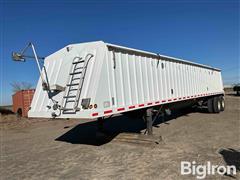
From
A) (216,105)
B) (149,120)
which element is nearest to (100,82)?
Result: (149,120)

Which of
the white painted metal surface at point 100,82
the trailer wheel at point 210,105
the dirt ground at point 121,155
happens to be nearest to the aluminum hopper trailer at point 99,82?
the white painted metal surface at point 100,82

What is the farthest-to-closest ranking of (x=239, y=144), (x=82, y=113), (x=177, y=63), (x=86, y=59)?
(x=177, y=63) < (x=239, y=144) < (x=86, y=59) < (x=82, y=113)

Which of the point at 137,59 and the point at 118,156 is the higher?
the point at 137,59

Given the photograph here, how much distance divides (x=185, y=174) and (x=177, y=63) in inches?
241

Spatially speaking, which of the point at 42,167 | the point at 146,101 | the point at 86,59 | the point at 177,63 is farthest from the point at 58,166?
the point at 177,63

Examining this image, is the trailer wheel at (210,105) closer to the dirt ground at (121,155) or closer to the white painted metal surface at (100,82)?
the dirt ground at (121,155)

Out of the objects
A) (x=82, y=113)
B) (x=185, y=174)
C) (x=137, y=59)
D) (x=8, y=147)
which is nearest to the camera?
(x=185, y=174)

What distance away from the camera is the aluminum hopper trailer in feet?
19.4

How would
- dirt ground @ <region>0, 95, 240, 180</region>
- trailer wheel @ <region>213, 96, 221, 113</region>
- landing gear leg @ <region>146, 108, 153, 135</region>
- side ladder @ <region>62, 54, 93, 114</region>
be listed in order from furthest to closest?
trailer wheel @ <region>213, 96, 221, 113</region>, landing gear leg @ <region>146, 108, 153, 135</region>, side ladder @ <region>62, 54, 93, 114</region>, dirt ground @ <region>0, 95, 240, 180</region>

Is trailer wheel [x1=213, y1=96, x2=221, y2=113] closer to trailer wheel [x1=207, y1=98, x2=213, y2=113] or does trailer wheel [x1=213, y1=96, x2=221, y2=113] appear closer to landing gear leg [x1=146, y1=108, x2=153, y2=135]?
trailer wheel [x1=207, y1=98, x2=213, y2=113]

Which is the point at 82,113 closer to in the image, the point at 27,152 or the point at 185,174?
the point at 185,174

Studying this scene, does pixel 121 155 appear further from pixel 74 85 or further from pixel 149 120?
pixel 74 85

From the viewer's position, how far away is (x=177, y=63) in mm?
10164

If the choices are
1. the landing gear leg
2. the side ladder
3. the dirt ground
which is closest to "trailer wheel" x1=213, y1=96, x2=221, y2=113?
the dirt ground
